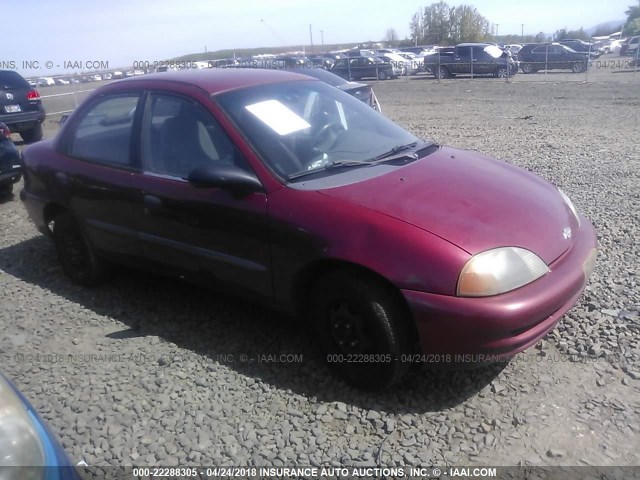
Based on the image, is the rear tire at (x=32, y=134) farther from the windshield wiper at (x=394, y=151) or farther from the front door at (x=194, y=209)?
the windshield wiper at (x=394, y=151)

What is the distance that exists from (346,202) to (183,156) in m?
1.30

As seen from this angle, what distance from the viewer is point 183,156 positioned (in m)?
3.83

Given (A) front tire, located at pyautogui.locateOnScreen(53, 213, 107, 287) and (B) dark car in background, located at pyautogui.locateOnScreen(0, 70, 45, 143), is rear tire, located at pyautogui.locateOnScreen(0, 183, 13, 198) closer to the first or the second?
(A) front tire, located at pyautogui.locateOnScreen(53, 213, 107, 287)

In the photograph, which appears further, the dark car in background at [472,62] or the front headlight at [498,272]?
the dark car in background at [472,62]

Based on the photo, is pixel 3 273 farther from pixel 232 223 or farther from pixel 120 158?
pixel 232 223

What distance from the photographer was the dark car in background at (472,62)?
2908 centimetres

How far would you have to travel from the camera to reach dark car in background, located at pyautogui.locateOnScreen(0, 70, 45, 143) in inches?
488

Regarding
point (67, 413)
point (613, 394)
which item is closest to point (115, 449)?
point (67, 413)

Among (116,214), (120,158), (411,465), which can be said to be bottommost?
(411,465)

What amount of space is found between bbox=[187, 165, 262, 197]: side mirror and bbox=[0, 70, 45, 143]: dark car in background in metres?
10.7

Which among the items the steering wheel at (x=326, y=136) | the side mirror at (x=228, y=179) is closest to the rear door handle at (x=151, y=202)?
the side mirror at (x=228, y=179)

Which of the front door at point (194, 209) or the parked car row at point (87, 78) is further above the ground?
the parked car row at point (87, 78)

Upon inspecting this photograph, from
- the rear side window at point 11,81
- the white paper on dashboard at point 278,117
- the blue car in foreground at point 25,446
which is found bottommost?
the blue car in foreground at point 25,446

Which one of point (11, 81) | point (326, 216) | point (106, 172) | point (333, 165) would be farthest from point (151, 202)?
point (11, 81)
